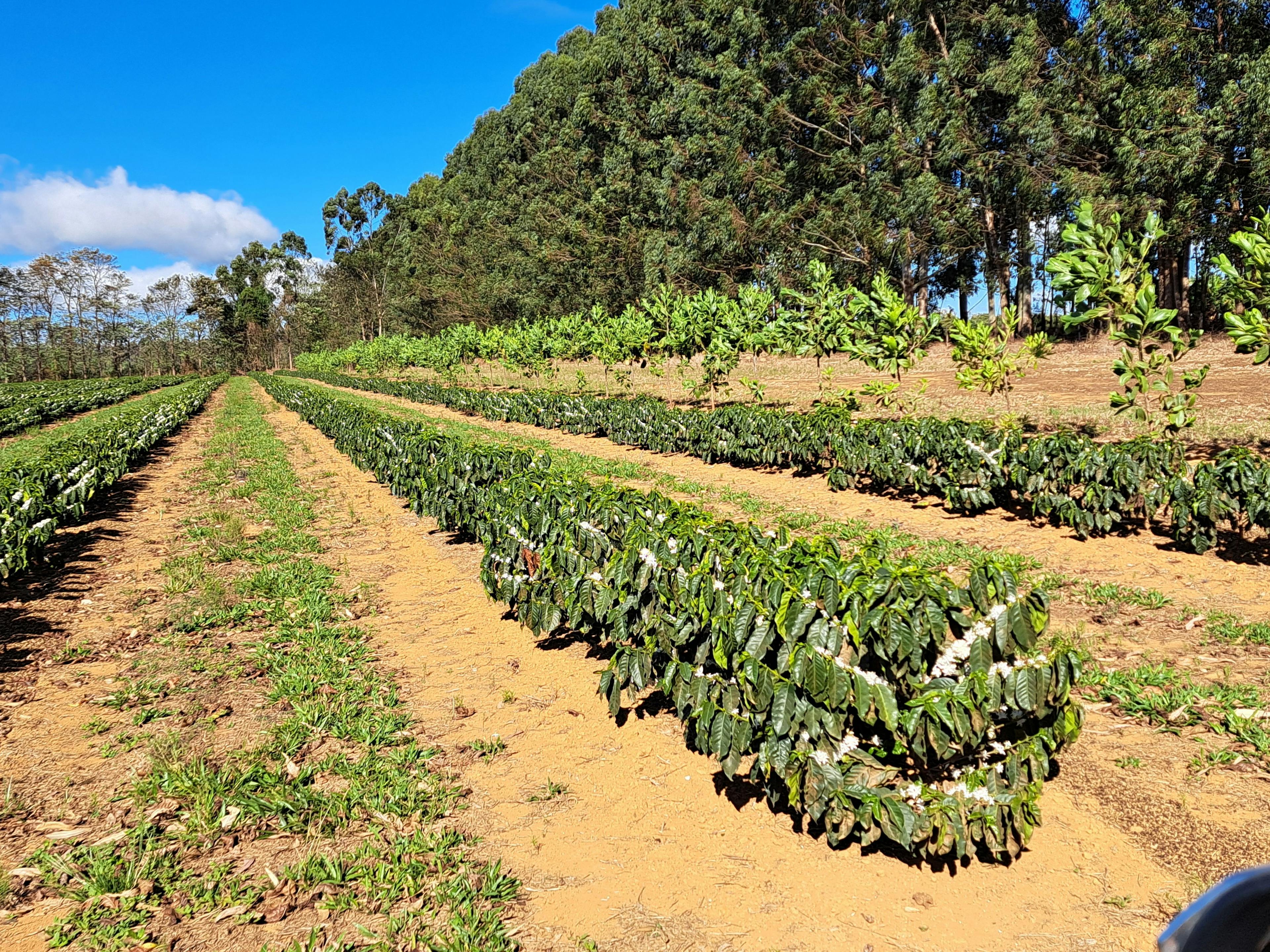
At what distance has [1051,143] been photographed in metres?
22.1

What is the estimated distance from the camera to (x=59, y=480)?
31.1ft

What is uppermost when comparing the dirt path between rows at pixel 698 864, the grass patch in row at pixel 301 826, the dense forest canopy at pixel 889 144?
the dense forest canopy at pixel 889 144

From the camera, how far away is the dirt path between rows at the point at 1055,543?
5.79 m

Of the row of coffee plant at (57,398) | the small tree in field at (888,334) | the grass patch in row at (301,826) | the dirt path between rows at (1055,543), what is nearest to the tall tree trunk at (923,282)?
the small tree in field at (888,334)

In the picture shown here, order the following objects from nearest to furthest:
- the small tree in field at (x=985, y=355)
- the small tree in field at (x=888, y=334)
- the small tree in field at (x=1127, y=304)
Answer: the small tree in field at (x=1127, y=304), the small tree in field at (x=985, y=355), the small tree in field at (x=888, y=334)

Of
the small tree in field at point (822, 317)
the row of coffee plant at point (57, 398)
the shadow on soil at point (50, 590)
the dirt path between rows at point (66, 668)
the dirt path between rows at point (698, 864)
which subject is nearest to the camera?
the dirt path between rows at point (698, 864)

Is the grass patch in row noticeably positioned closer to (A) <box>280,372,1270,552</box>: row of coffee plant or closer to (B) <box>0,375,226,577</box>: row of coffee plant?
(B) <box>0,375,226,577</box>: row of coffee plant

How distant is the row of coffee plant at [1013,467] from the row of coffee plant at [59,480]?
9.65 m

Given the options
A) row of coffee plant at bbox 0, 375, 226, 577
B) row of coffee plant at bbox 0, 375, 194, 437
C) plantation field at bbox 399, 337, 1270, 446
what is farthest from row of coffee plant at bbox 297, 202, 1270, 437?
row of coffee plant at bbox 0, 375, 194, 437

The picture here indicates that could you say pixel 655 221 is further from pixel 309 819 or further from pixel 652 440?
pixel 309 819

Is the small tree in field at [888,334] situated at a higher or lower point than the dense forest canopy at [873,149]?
lower

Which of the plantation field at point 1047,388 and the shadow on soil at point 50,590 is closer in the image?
the shadow on soil at point 50,590

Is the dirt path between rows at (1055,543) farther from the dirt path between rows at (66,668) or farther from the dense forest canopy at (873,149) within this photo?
the dirt path between rows at (66,668)

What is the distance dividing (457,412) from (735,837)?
25209 mm
